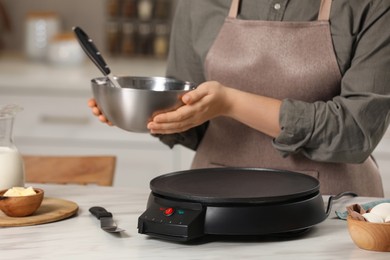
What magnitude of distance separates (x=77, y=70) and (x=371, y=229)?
7.70ft

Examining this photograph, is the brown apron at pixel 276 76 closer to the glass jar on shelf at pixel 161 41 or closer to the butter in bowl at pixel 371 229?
the butter in bowl at pixel 371 229

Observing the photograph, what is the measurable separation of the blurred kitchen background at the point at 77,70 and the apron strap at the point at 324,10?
3.75ft

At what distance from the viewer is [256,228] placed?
4.48ft

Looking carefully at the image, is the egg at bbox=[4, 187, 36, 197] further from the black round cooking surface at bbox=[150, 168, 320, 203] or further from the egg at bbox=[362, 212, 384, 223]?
the egg at bbox=[362, 212, 384, 223]

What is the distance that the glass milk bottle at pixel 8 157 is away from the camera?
162 cm

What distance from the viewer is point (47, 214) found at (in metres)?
1.55

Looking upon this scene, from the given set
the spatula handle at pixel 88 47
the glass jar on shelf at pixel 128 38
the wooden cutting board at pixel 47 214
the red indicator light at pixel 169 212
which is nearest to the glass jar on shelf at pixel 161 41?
the glass jar on shelf at pixel 128 38

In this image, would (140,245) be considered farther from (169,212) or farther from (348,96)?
(348,96)

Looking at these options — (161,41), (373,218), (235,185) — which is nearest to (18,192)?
(235,185)

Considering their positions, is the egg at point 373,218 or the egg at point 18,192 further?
the egg at point 18,192

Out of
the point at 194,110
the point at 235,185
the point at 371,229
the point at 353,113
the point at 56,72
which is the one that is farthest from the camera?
the point at 56,72

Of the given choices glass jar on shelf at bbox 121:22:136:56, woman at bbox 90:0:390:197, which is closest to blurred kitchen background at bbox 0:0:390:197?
glass jar on shelf at bbox 121:22:136:56

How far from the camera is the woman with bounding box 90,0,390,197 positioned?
5.82ft

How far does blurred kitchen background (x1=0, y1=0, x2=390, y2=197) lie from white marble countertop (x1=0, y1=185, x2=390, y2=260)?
5.29 feet
